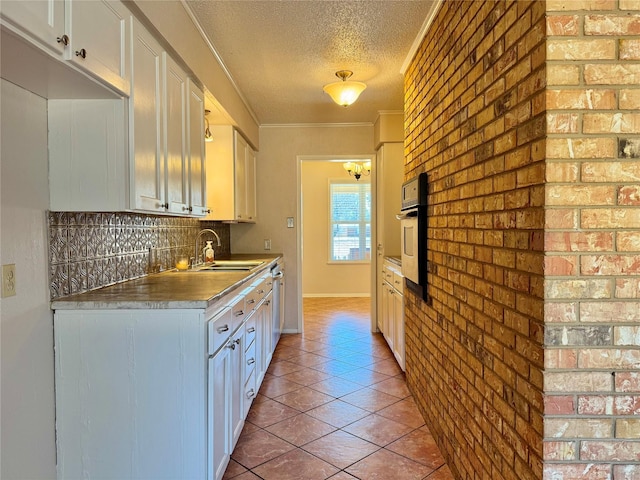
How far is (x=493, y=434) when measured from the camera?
60.3 inches

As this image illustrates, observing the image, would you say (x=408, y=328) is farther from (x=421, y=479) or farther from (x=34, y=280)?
(x=34, y=280)

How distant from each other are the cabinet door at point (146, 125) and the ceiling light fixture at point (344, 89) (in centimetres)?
143

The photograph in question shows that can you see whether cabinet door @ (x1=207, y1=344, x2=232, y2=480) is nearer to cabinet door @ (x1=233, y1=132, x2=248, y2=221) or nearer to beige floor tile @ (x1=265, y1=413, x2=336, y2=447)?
beige floor tile @ (x1=265, y1=413, x2=336, y2=447)

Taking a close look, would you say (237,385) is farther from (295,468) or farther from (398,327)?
(398,327)

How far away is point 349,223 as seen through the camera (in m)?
7.50

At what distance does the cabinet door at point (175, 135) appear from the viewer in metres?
2.13

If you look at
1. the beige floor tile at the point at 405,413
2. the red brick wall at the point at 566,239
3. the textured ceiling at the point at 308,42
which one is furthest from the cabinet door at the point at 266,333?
the red brick wall at the point at 566,239

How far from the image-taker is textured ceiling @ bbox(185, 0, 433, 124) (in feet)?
7.58

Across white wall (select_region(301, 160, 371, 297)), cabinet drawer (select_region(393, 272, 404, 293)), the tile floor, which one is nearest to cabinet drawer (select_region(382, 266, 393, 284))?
cabinet drawer (select_region(393, 272, 404, 293))

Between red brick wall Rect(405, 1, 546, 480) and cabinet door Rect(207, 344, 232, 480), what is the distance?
1126mm

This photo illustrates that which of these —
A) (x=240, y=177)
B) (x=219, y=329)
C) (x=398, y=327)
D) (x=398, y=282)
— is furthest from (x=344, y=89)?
(x=219, y=329)

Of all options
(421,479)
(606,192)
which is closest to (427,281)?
(421,479)

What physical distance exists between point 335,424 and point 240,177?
238 centimetres

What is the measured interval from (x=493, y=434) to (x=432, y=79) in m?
1.89
